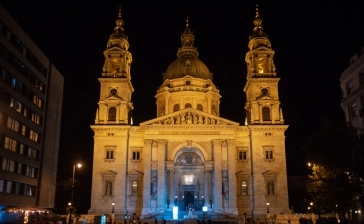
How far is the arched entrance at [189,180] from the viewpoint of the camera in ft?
214

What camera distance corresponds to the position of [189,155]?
65750 millimetres

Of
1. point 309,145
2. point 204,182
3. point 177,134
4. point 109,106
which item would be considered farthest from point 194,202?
point 309,145

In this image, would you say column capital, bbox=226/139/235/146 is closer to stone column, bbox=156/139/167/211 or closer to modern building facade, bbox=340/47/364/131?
stone column, bbox=156/139/167/211

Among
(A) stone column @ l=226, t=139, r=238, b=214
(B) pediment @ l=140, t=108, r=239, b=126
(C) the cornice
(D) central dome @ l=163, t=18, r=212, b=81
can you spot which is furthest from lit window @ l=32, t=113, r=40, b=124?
(D) central dome @ l=163, t=18, r=212, b=81

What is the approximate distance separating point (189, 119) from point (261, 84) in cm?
1345

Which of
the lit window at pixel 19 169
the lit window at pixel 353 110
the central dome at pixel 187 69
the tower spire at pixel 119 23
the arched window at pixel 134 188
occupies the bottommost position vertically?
the arched window at pixel 134 188

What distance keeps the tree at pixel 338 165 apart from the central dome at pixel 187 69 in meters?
44.3

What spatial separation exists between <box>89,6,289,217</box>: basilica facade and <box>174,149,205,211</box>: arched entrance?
0.16 meters

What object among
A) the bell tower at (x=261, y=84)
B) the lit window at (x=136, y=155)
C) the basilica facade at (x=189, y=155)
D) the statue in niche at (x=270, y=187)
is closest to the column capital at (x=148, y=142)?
the basilica facade at (x=189, y=155)

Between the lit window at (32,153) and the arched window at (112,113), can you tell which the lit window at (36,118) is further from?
the arched window at (112,113)

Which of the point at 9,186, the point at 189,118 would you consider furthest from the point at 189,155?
the point at 9,186

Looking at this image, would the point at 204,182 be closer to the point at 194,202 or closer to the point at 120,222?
the point at 194,202

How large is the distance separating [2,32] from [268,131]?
40344 mm

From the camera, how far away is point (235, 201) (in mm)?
60719
